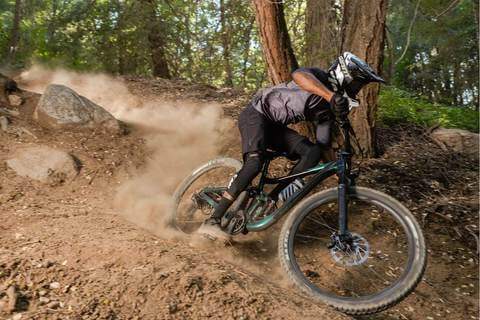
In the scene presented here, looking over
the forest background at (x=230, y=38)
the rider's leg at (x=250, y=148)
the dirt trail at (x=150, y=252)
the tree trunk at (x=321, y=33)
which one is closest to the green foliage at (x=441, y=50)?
the forest background at (x=230, y=38)

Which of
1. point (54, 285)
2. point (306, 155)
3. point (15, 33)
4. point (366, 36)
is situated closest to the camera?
point (54, 285)

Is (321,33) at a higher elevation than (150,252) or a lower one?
higher

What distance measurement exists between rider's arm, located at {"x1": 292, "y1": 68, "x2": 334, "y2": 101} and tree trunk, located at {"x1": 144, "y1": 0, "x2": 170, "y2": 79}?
8.48 metres

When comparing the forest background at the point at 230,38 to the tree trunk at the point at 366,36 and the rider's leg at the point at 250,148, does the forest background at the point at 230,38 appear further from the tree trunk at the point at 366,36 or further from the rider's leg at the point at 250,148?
the rider's leg at the point at 250,148

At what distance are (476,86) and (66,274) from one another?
20448mm

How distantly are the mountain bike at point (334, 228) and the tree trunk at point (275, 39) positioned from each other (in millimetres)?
1463

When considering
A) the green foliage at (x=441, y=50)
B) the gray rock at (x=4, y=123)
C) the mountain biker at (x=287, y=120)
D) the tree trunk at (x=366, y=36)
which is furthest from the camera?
the green foliage at (x=441, y=50)

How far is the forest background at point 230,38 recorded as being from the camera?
19.3 ft

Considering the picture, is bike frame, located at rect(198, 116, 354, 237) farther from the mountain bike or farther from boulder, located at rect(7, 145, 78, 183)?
boulder, located at rect(7, 145, 78, 183)

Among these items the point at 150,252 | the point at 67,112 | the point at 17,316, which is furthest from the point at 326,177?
the point at 67,112

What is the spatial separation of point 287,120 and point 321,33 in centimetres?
332

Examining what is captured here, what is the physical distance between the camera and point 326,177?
3.99m

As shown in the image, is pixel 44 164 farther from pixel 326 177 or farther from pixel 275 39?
pixel 326 177

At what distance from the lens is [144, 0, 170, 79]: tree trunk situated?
11406 millimetres
